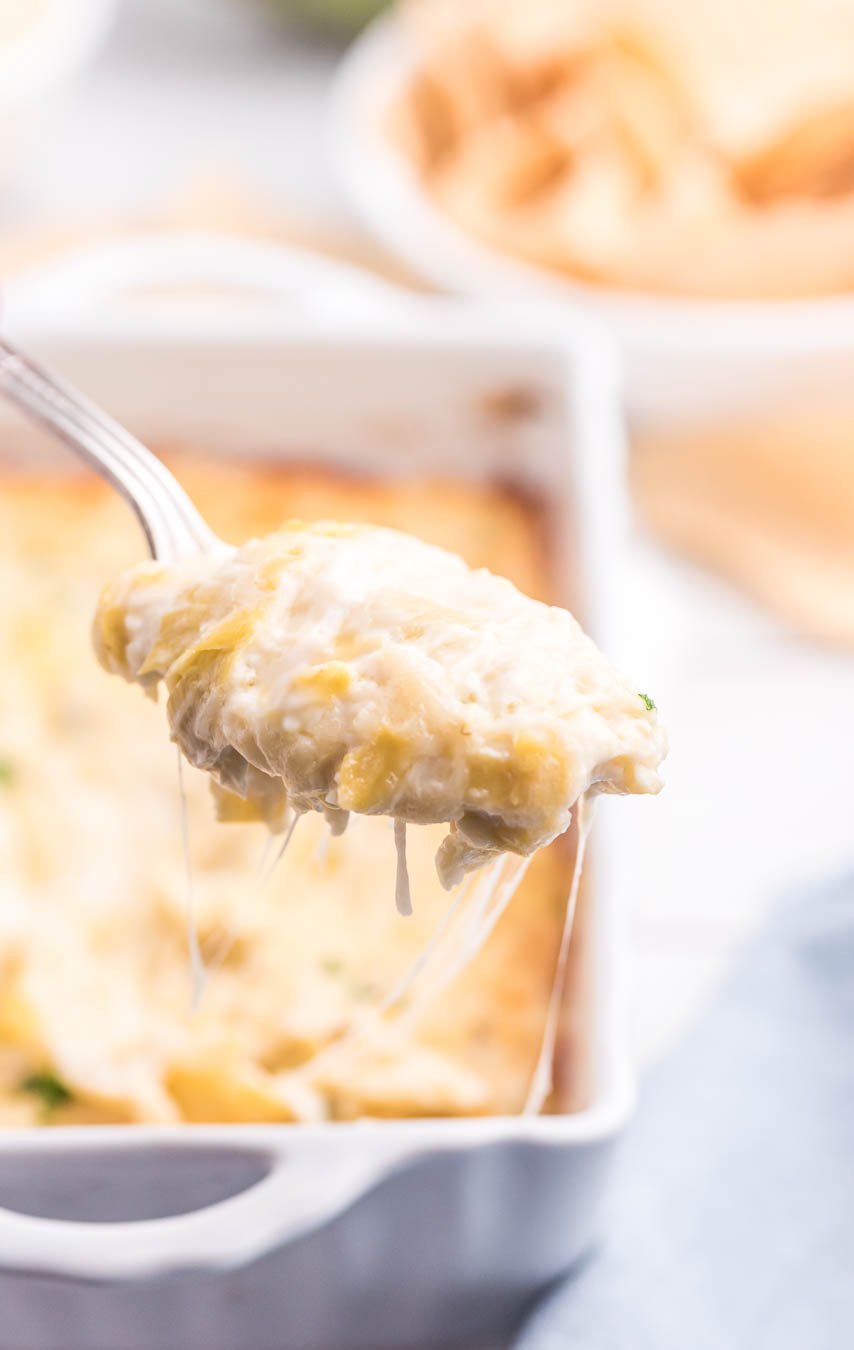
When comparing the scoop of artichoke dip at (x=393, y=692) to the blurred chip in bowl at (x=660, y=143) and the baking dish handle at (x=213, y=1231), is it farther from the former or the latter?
the blurred chip in bowl at (x=660, y=143)

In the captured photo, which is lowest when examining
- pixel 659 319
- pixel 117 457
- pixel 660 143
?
pixel 117 457

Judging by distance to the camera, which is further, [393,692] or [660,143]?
[660,143]

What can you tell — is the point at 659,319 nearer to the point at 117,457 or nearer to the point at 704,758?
the point at 704,758

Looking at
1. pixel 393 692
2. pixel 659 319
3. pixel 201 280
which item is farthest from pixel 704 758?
pixel 393 692

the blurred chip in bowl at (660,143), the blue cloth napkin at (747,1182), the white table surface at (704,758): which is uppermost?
the blurred chip in bowl at (660,143)

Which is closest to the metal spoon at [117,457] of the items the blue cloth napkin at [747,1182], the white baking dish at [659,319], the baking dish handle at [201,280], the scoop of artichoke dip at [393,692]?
the scoop of artichoke dip at [393,692]

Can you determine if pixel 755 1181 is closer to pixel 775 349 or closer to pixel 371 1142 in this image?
pixel 371 1142

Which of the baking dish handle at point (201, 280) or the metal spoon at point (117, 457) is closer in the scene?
the metal spoon at point (117, 457)

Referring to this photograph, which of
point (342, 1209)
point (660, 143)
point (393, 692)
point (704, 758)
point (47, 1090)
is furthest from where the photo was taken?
point (660, 143)
